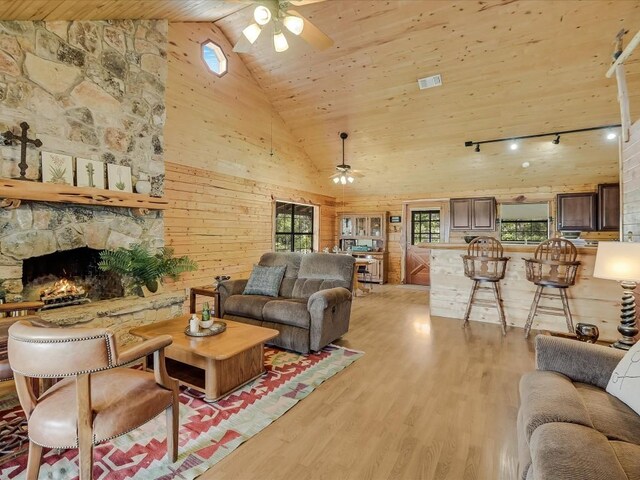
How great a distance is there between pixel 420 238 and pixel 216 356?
674 centimetres

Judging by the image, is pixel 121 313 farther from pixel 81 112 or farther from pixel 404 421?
pixel 404 421

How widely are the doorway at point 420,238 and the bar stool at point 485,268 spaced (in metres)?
3.19

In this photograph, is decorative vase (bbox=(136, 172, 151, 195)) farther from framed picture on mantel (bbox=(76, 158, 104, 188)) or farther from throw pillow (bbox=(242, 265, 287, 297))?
throw pillow (bbox=(242, 265, 287, 297))

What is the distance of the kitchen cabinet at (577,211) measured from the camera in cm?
605

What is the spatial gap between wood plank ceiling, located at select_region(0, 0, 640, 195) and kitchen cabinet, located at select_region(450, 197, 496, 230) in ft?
1.31

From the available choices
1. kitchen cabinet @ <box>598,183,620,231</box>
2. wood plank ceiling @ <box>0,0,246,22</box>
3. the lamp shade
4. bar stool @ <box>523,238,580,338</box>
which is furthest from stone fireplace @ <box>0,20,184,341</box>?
kitchen cabinet @ <box>598,183,620,231</box>

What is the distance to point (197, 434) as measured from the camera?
2023 millimetres

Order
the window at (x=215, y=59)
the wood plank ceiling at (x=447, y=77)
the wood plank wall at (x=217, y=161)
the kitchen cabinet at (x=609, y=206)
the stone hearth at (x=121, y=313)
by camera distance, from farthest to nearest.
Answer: the kitchen cabinet at (x=609, y=206) < the window at (x=215, y=59) < the wood plank wall at (x=217, y=161) < the wood plank ceiling at (x=447, y=77) < the stone hearth at (x=121, y=313)

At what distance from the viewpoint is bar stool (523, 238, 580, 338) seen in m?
3.80

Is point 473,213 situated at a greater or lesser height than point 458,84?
lesser

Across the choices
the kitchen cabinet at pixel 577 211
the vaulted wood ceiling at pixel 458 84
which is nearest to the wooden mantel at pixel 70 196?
the vaulted wood ceiling at pixel 458 84

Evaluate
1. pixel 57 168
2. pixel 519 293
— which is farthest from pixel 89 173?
pixel 519 293

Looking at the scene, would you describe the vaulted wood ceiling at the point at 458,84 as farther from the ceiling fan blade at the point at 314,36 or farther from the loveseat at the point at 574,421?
the loveseat at the point at 574,421

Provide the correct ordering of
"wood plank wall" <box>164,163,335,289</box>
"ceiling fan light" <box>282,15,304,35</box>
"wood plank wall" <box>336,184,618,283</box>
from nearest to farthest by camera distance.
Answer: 1. "ceiling fan light" <box>282,15,304,35</box>
2. "wood plank wall" <box>164,163,335,289</box>
3. "wood plank wall" <box>336,184,618,283</box>
